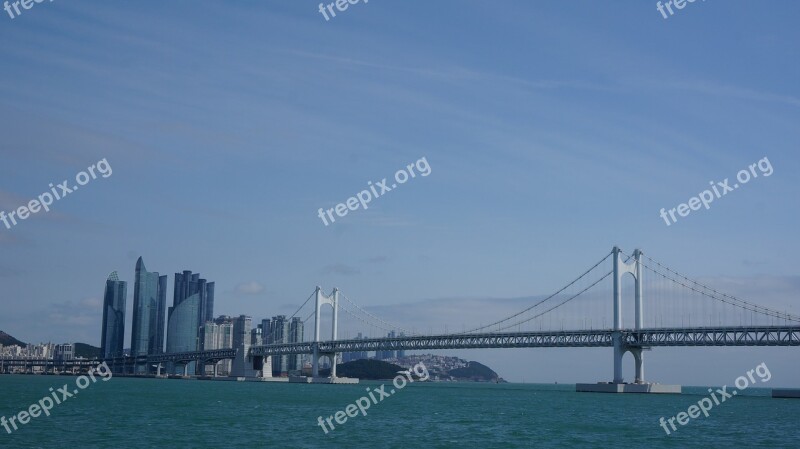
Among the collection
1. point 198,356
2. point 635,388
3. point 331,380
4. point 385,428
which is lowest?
point 331,380

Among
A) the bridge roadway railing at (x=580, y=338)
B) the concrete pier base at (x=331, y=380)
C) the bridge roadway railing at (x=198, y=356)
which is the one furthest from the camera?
the bridge roadway railing at (x=198, y=356)

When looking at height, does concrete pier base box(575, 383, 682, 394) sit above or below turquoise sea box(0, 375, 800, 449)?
above

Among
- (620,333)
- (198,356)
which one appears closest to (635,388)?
(620,333)

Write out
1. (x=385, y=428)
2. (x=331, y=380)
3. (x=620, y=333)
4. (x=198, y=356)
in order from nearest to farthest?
1. (x=385, y=428)
2. (x=620, y=333)
3. (x=331, y=380)
4. (x=198, y=356)

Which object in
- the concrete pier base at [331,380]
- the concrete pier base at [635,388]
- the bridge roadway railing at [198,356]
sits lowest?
the concrete pier base at [331,380]

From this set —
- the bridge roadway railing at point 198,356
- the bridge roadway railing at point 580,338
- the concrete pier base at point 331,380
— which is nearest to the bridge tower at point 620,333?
the bridge roadway railing at point 580,338

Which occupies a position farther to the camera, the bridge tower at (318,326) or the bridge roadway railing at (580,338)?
the bridge tower at (318,326)

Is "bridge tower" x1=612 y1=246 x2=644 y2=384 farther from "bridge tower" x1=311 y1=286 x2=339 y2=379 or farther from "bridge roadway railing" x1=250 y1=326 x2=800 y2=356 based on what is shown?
"bridge tower" x1=311 y1=286 x2=339 y2=379

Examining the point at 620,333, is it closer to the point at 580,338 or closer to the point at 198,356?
the point at 580,338

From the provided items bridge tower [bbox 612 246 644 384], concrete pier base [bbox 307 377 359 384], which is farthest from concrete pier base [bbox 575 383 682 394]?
concrete pier base [bbox 307 377 359 384]

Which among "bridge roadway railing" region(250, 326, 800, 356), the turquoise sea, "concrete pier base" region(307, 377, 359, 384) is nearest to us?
the turquoise sea

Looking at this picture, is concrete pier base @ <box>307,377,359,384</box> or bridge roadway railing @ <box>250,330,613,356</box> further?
concrete pier base @ <box>307,377,359,384</box>

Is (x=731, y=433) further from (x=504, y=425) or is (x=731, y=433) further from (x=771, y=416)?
(x=771, y=416)

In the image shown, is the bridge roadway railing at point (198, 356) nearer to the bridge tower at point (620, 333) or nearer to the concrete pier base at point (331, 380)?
the concrete pier base at point (331, 380)
